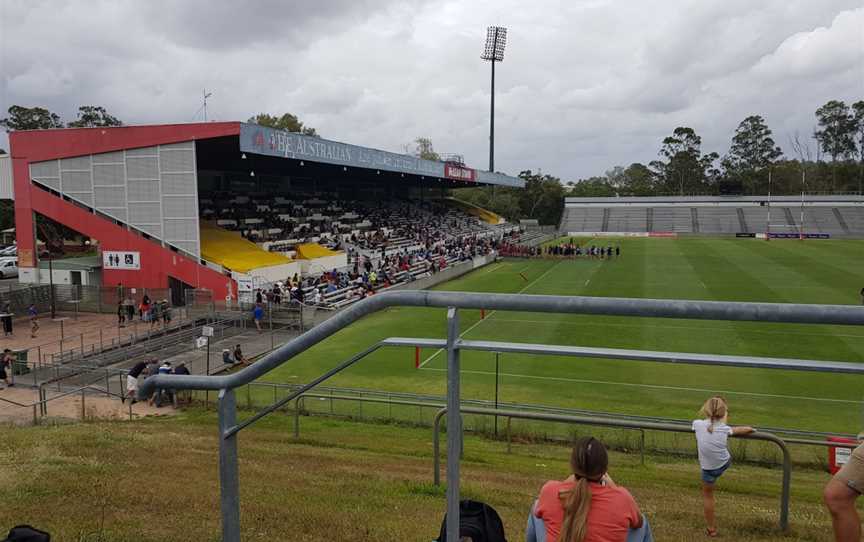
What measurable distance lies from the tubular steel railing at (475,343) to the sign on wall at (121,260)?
29.3 m

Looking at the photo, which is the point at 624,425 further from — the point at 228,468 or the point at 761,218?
the point at 761,218

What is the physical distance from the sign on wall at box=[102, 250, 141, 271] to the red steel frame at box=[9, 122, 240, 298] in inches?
9.0

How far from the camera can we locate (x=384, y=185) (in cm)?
6259

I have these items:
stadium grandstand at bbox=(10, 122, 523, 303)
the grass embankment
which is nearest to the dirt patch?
the grass embankment

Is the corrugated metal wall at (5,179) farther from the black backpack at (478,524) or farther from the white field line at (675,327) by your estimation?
the black backpack at (478,524)

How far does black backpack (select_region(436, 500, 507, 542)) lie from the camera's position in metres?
3.00

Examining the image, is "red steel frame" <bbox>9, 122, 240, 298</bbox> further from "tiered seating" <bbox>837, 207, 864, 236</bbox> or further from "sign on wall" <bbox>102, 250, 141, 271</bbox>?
"tiered seating" <bbox>837, 207, 864, 236</bbox>

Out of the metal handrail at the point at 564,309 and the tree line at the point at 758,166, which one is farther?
the tree line at the point at 758,166

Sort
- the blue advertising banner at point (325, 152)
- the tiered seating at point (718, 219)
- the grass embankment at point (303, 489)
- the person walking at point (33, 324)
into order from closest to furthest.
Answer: the grass embankment at point (303, 489) → the person walking at point (33, 324) → the blue advertising banner at point (325, 152) → the tiered seating at point (718, 219)

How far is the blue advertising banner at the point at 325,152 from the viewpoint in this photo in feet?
92.2

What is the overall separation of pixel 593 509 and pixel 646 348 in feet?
60.8

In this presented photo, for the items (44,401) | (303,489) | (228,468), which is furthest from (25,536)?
(44,401)

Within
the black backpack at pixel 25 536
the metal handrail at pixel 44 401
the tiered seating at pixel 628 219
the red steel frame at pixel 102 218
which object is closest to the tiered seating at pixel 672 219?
the tiered seating at pixel 628 219

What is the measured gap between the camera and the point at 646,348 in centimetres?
2003
